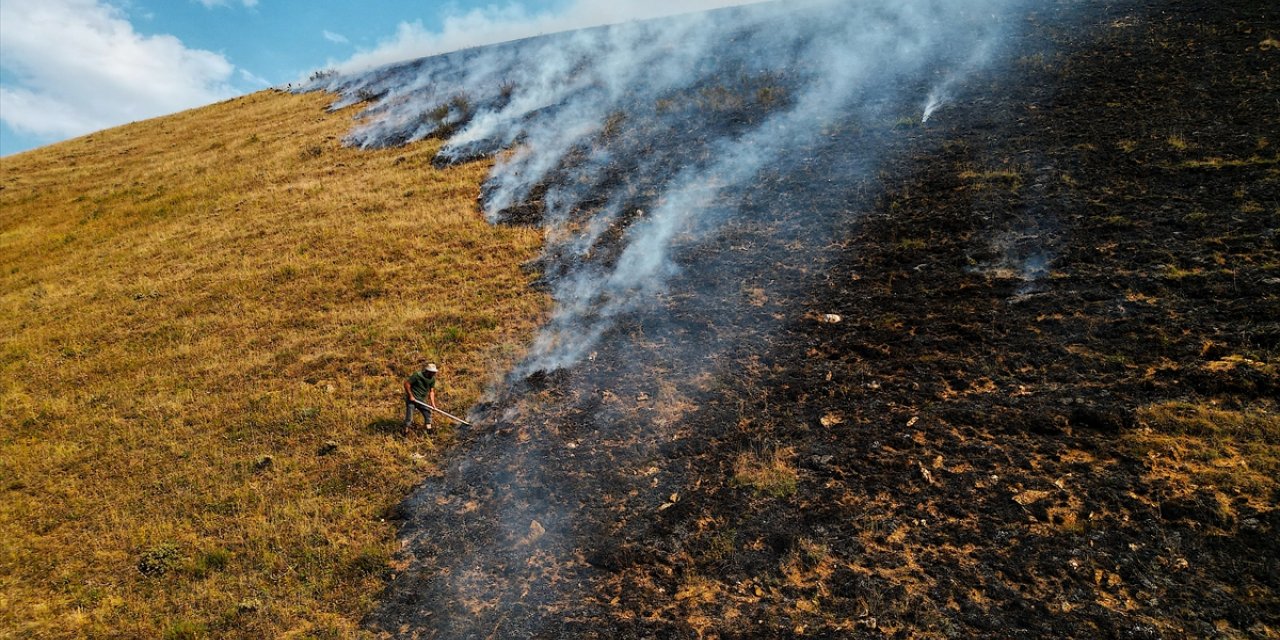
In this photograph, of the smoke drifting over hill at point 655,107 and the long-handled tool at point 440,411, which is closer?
the long-handled tool at point 440,411

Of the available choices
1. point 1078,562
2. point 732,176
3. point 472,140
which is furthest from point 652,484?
point 472,140

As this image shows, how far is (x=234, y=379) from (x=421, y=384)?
5486 millimetres

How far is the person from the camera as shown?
10.2 meters

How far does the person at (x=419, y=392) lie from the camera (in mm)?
10242

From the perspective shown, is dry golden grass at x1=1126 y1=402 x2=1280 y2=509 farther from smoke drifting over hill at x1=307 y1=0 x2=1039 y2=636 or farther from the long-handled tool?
the long-handled tool

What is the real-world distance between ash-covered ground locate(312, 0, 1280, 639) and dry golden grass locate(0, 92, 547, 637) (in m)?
1.33

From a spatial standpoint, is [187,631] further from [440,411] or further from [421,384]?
[421,384]

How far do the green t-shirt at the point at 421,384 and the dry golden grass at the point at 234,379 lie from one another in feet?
2.09

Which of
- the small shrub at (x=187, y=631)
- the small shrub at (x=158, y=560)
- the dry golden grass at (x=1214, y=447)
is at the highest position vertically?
the small shrub at (x=158, y=560)

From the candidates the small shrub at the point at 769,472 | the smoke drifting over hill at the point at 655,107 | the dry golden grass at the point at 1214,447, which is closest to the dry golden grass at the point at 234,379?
the smoke drifting over hill at the point at 655,107

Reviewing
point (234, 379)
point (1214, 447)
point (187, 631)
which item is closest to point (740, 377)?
point (1214, 447)

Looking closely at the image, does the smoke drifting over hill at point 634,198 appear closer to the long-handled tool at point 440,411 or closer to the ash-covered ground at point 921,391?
the ash-covered ground at point 921,391

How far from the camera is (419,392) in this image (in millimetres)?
10422

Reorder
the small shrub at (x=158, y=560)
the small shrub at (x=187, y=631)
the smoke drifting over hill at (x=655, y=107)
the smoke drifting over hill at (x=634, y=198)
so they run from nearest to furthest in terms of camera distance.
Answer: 1. the small shrub at (x=187, y=631)
2. the smoke drifting over hill at (x=634, y=198)
3. the small shrub at (x=158, y=560)
4. the smoke drifting over hill at (x=655, y=107)
